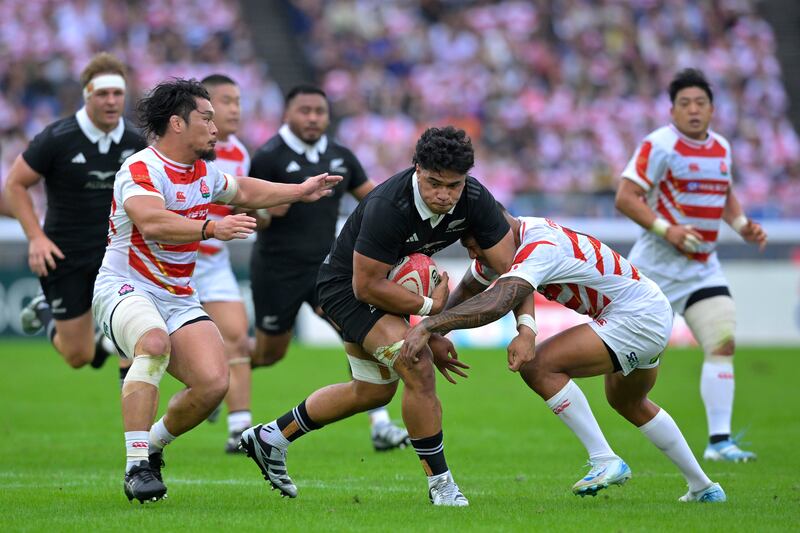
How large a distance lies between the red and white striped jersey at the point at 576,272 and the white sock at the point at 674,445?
676 mm

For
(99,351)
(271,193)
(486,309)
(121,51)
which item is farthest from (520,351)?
(121,51)

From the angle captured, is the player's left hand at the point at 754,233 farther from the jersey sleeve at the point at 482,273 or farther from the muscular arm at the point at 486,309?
the muscular arm at the point at 486,309

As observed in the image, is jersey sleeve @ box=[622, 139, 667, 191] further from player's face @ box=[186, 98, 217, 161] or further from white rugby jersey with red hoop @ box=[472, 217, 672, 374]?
player's face @ box=[186, 98, 217, 161]

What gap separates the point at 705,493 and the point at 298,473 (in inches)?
116

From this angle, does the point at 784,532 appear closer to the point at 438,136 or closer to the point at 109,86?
the point at 438,136

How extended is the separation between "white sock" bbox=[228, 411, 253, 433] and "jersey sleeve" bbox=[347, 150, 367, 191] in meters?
2.21

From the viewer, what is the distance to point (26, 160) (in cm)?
936

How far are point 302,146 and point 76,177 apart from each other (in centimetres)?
204

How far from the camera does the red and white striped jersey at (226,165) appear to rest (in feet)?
34.2

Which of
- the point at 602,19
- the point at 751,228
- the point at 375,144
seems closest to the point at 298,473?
the point at 751,228

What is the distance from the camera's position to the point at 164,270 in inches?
293

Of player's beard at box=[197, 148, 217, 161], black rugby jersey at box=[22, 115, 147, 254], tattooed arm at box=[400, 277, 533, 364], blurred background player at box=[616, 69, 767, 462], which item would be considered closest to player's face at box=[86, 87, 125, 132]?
black rugby jersey at box=[22, 115, 147, 254]

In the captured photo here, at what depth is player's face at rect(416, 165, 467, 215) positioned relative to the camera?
22.0ft

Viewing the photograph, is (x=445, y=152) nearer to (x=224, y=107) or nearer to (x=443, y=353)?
(x=443, y=353)
